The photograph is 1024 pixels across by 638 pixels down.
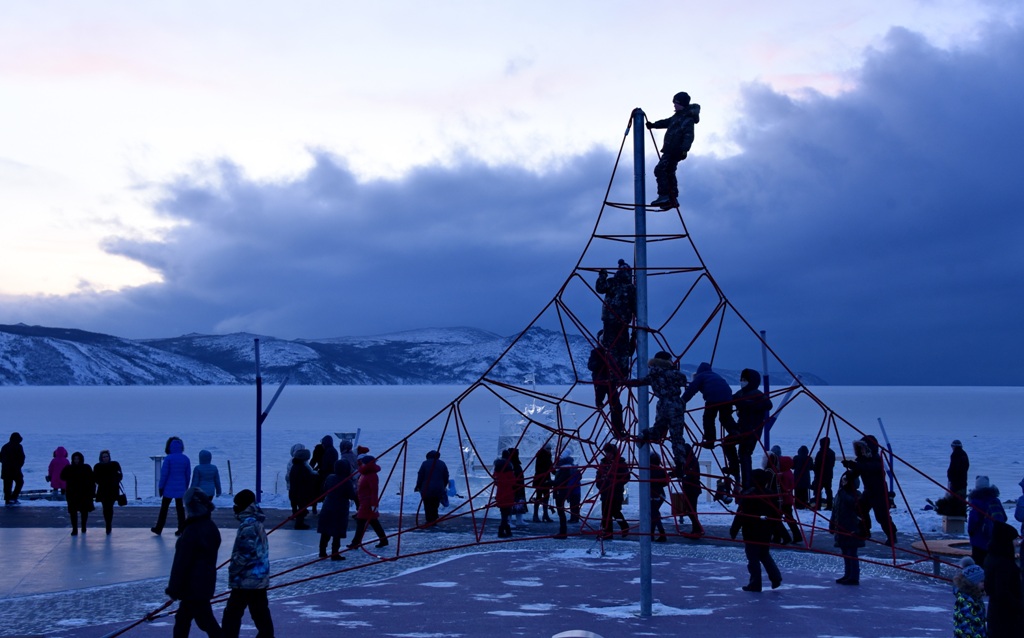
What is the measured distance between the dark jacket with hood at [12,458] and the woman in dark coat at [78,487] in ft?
13.5

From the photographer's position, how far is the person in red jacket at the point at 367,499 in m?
13.3

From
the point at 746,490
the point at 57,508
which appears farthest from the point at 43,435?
the point at 746,490

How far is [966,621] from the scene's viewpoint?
761 cm

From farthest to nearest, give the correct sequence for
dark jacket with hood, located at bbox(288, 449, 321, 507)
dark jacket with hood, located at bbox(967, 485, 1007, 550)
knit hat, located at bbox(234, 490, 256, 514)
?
1. dark jacket with hood, located at bbox(288, 449, 321, 507)
2. dark jacket with hood, located at bbox(967, 485, 1007, 550)
3. knit hat, located at bbox(234, 490, 256, 514)

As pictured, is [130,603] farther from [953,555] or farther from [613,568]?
[953,555]

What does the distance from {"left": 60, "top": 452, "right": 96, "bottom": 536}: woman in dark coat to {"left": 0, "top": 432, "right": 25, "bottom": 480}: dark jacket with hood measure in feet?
13.5

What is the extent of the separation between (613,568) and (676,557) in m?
1.34

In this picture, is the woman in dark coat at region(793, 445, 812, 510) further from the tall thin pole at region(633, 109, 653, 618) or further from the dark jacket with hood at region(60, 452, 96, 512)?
the dark jacket with hood at region(60, 452, 96, 512)

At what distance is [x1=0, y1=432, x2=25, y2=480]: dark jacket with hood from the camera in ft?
61.8

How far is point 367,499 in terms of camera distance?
13.7 m

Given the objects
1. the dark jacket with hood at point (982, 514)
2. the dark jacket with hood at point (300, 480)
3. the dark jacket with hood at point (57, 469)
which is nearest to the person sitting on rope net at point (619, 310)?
the dark jacket with hood at point (982, 514)

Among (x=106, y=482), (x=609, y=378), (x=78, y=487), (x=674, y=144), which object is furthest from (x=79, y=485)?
(x=674, y=144)

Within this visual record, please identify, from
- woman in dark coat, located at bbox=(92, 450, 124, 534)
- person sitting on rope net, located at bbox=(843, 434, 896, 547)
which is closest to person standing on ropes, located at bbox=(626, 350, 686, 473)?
person sitting on rope net, located at bbox=(843, 434, 896, 547)

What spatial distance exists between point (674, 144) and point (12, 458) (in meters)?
14.1
